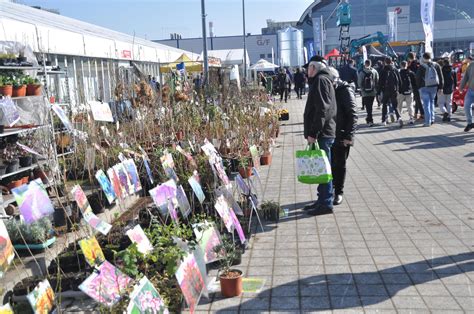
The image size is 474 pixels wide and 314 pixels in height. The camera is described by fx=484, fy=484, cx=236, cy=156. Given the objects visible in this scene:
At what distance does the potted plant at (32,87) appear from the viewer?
709cm

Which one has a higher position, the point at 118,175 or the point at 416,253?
the point at 118,175

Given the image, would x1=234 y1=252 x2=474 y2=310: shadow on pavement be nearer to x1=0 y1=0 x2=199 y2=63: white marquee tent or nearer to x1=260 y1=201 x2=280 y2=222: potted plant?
x1=260 y1=201 x2=280 y2=222: potted plant

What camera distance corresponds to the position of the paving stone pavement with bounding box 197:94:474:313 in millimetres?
3658

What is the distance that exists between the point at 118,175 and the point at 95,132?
2.26 meters

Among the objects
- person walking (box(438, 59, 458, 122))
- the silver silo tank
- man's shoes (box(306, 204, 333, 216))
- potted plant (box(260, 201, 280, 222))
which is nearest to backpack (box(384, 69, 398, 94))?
person walking (box(438, 59, 458, 122))

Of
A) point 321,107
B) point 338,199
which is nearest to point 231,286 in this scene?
point 321,107

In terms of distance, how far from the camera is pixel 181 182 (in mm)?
6137

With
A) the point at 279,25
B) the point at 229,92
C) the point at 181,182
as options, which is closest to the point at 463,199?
the point at 181,182

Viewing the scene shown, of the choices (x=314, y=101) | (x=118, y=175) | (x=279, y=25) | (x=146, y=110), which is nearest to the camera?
(x=118, y=175)

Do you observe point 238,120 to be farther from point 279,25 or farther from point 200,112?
point 279,25

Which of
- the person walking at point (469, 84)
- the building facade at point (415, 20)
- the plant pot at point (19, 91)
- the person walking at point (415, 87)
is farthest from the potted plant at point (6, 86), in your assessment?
the building facade at point (415, 20)

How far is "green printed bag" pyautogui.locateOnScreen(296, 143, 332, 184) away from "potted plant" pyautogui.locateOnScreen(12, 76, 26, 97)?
4.07 meters

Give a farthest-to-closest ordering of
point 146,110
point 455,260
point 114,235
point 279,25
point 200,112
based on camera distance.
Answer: point 279,25 < point 200,112 < point 146,110 < point 114,235 < point 455,260

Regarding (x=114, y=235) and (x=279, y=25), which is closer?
(x=114, y=235)
